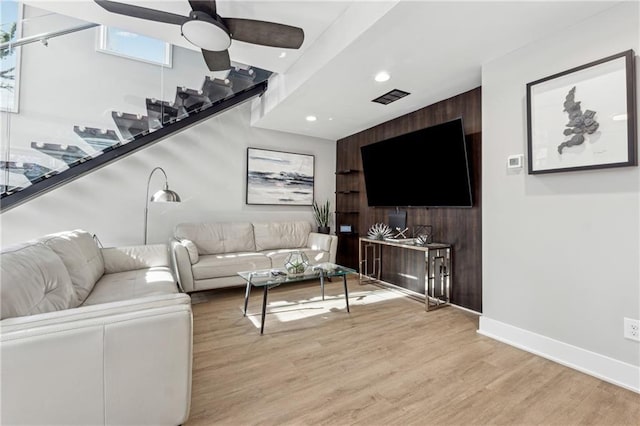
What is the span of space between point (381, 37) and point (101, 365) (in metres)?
2.59

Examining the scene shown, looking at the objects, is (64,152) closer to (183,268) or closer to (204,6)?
(183,268)

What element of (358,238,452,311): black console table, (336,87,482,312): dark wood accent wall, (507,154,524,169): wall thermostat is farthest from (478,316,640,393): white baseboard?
(507,154,524,169): wall thermostat

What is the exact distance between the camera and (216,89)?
3.65m

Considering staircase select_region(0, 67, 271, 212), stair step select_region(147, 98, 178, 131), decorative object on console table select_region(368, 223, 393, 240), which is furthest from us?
decorative object on console table select_region(368, 223, 393, 240)

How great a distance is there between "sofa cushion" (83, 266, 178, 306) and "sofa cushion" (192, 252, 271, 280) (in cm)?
47

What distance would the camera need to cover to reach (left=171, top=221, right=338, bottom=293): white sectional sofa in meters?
3.36

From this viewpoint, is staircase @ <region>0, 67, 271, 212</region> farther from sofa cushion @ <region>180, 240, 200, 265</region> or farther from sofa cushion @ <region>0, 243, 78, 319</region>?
sofa cushion @ <region>0, 243, 78, 319</region>

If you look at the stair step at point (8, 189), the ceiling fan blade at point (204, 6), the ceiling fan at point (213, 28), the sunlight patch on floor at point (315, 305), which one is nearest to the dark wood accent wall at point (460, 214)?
the sunlight patch on floor at point (315, 305)

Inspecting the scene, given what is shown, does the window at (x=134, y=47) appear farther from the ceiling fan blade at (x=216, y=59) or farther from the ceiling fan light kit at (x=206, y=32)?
the ceiling fan light kit at (x=206, y=32)

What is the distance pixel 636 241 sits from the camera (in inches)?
68.6

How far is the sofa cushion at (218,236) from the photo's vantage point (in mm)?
3889

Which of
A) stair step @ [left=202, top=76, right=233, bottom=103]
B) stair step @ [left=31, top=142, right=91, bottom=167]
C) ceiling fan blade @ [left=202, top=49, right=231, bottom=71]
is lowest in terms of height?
stair step @ [left=31, top=142, right=91, bottom=167]

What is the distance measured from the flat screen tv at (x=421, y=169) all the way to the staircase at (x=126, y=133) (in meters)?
1.98

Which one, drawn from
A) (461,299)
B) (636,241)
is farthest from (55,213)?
(636,241)
